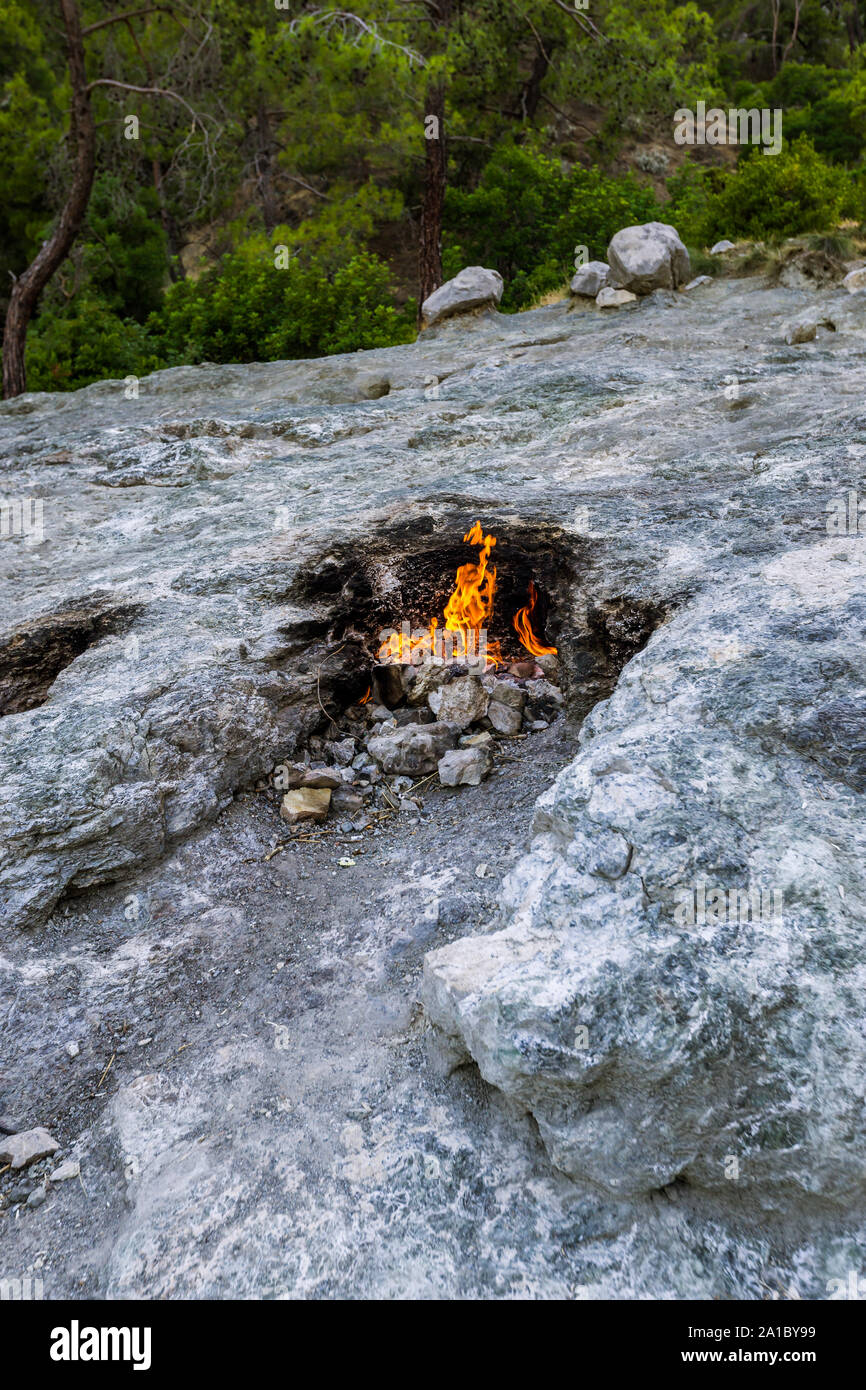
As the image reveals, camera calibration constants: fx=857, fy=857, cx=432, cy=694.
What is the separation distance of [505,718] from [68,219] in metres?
11.8

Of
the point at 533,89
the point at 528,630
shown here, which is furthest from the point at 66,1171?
the point at 533,89

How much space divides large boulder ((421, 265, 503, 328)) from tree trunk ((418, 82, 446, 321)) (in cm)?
276

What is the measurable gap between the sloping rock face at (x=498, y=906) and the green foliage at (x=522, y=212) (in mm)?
12533

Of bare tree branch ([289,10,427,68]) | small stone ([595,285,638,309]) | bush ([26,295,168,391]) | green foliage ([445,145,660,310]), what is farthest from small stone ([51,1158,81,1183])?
green foliage ([445,145,660,310])

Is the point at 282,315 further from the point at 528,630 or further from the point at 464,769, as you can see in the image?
the point at 464,769

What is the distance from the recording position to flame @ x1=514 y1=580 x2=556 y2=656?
15.7 feet

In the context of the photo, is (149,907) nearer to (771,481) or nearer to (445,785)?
(445,785)

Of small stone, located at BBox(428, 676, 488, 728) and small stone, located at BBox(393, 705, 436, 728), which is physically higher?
small stone, located at BBox(428, 676, 488, 728)

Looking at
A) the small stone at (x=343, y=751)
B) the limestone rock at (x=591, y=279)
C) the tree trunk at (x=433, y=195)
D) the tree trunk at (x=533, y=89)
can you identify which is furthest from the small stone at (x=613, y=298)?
the tree trunk at (x=533, y=89)

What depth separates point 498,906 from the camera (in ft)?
9.95

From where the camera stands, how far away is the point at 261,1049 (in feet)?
9.04

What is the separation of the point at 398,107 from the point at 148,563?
11.7m

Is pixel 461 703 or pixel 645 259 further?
pixel 645 259

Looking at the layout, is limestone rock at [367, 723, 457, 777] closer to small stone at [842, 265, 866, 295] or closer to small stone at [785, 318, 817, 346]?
small stone at [785, 318, 817, 346]
